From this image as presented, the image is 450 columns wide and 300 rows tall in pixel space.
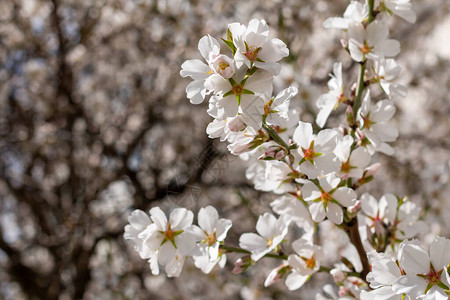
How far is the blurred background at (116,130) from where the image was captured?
2807mm

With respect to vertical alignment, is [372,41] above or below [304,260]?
above

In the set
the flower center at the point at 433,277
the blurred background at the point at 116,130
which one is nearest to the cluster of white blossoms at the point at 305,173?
the flower center at the point at 433,277

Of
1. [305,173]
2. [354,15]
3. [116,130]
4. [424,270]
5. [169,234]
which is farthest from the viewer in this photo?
[116,130]

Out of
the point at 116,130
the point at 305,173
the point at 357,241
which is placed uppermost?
the point at 305,173

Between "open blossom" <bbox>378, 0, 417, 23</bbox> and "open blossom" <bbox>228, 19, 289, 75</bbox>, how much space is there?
0.42 m

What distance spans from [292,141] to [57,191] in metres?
3.05

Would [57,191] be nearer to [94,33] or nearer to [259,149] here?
[94,33]

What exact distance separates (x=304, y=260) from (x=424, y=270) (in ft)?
1.06

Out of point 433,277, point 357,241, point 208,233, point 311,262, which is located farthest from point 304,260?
point 433,277

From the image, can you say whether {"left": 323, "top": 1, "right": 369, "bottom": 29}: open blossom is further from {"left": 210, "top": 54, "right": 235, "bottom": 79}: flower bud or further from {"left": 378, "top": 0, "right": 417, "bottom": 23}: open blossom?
{"left": 210, "top": 54, "right": 235, "bottom": 79}: flower bud

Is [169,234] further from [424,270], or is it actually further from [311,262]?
[424,270]

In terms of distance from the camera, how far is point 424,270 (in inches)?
27.2

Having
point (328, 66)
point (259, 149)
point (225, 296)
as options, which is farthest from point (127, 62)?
point (259, 149)

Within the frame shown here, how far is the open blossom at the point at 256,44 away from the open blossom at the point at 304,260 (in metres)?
0.44
